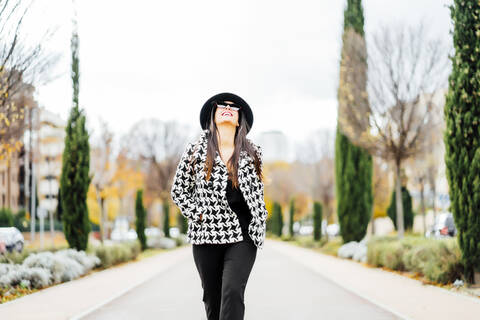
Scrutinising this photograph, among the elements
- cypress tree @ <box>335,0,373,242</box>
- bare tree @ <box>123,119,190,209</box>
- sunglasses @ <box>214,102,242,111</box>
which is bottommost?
cypress tree @ <box>335,0,373,242</box>

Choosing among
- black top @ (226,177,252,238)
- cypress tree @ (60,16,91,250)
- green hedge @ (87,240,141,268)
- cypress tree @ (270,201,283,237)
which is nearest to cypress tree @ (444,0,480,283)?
black top @ (226,177,252,238)

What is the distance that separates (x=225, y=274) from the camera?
4.07m

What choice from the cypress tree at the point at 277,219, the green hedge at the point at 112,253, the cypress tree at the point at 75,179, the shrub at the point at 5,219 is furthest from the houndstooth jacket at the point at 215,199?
the cypress tree at the point at 277,219

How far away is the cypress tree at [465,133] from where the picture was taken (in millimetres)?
10719

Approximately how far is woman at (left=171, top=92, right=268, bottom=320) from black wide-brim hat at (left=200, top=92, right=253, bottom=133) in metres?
0.26

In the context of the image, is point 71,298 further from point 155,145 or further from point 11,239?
point 155,145

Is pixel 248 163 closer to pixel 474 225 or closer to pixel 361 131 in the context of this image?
pixel 474 225

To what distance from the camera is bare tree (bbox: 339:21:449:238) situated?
696 inches

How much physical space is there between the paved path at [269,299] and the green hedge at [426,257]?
436 mm

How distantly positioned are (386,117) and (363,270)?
4853 millimetres

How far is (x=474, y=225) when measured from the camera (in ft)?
35.0

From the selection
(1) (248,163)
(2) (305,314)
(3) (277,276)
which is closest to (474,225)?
(2) (305,314)

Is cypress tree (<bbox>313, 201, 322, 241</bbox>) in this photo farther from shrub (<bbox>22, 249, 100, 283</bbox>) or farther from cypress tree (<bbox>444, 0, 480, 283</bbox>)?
cypress tree (<bbox>444, 0, 480, 283</bbox>)

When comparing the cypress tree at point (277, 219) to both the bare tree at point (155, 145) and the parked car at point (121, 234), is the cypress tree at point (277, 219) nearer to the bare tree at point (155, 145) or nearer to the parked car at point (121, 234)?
the parked car at point (121, 234)
